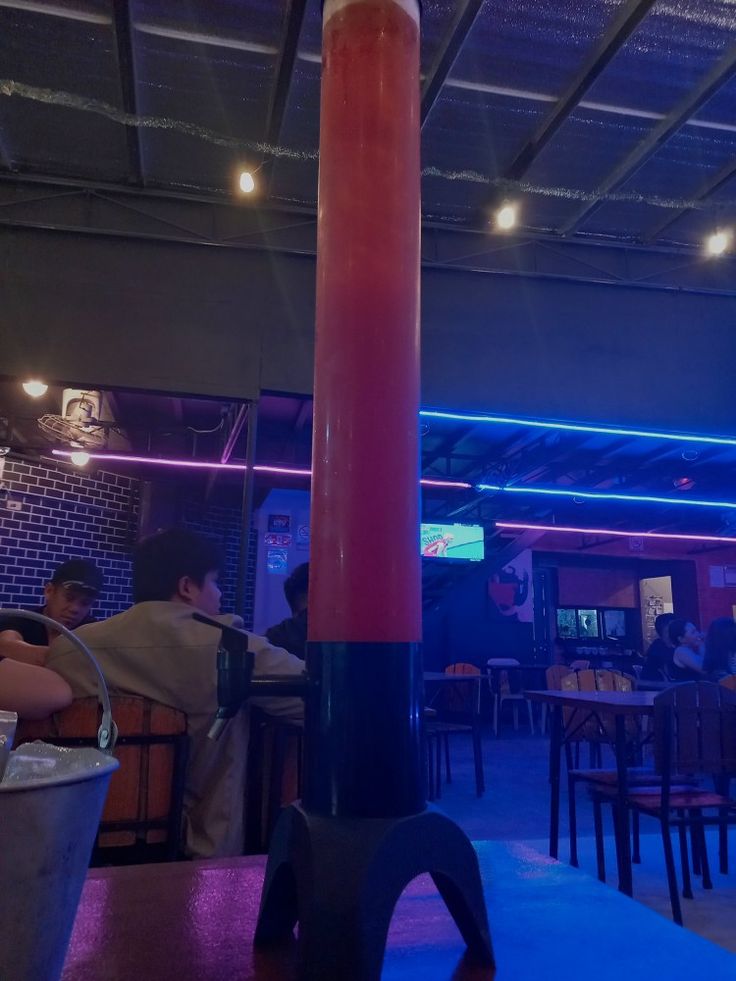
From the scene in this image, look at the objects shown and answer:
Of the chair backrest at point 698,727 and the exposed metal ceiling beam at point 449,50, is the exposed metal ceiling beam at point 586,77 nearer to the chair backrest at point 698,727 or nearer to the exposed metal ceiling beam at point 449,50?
the exposed metal ceiling beam at point 449,50

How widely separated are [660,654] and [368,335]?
763cm

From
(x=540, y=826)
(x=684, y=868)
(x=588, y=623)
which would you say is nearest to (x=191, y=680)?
(x=684, y=868)

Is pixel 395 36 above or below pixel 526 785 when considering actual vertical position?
above

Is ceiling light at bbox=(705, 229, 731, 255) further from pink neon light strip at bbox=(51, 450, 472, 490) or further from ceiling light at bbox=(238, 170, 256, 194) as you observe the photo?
pink neon light strip at bbox=(51, 450, 472, 490)

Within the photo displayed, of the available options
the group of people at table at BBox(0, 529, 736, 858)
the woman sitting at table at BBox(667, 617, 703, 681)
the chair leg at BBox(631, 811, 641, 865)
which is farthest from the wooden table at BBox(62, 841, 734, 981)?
the woman sitting at table at BBox(667, 617, 703, 681)

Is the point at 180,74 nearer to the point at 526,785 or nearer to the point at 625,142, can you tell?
the point at 625,142

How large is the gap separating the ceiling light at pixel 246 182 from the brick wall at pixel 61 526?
135 inches

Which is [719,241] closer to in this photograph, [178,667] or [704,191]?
[704,191]

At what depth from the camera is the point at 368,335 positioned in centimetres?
92

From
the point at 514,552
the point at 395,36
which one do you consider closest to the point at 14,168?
the point at 395,36

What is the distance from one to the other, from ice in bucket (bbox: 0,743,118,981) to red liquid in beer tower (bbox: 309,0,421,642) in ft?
1.11

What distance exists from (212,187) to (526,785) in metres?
5.27

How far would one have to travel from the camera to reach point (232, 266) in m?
4.68

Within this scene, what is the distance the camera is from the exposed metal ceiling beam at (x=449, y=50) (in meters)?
3.15
